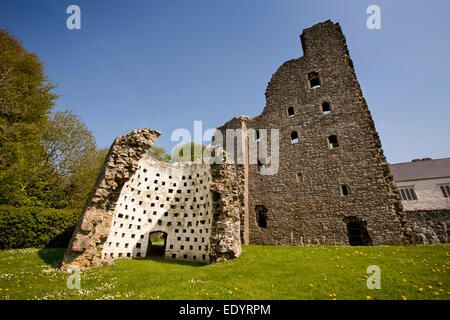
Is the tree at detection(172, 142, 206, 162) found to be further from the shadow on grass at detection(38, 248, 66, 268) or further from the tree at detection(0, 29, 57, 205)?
the shadow on grass at detection(38, 248, 66, 268)

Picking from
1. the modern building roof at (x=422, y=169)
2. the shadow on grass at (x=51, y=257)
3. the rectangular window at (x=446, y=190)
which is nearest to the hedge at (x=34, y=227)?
the shadow on grass at (x=51, y=257)

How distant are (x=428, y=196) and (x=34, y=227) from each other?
38.7 metres

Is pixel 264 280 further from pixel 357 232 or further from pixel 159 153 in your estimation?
pixel 159 153

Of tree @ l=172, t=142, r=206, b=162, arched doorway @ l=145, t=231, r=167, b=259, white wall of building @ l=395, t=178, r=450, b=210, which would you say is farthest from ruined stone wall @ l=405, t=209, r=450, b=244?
tree @ l=172, t=142, r=206, b=162

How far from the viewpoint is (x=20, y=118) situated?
16016 mm

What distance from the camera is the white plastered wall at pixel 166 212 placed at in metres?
12.7

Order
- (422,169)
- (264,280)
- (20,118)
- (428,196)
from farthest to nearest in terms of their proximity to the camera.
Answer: (422,169) → (428,196) → (20,118) → (264,280)

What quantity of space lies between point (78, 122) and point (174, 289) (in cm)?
2147

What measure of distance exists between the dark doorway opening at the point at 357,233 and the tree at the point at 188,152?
877 inches

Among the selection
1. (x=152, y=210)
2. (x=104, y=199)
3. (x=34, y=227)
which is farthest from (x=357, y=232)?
(x=34, y=227)

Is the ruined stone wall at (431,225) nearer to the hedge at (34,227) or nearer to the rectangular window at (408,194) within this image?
the rectangular window at (408,194)

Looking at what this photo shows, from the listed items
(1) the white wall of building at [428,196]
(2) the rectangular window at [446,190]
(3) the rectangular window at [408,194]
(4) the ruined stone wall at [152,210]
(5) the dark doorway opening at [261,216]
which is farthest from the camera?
(3) the rectangular window at [408,194]

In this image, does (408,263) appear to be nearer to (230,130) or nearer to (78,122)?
(230,130)
